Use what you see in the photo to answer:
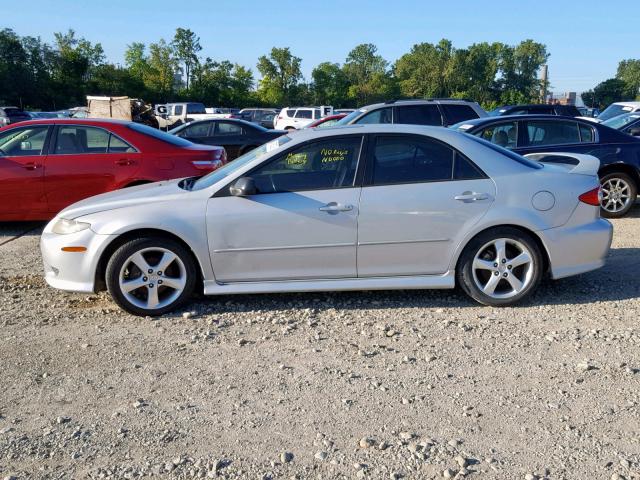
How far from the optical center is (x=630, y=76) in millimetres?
118000

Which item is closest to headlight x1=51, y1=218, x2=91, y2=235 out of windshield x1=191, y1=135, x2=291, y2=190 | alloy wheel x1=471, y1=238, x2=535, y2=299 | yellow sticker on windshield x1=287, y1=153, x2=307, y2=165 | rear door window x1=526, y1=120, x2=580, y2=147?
windshield x1=191, y1=135, x2=291, y2=190

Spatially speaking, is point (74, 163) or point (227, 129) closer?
point (74, 163)

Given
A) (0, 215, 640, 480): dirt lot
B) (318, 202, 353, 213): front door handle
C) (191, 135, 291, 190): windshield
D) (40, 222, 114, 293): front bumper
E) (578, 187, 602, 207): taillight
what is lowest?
(0, 215, 640, 480): dirt lot

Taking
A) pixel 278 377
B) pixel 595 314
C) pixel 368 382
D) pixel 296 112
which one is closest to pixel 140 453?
pixel 278 377

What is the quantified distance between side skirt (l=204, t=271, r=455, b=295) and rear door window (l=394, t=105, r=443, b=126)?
7642 mm

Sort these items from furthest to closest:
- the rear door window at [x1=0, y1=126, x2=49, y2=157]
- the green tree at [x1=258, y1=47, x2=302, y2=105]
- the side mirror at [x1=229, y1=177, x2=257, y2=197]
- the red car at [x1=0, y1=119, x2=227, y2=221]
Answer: the green tree at [x1=258, y1=47, x2=302, y2=105]
the rear door window at [x1=0, y1=126, x2=49, y2=157]
the red car at [x1=0, y1=119, x2=227, y2=221]
the side mirror at [x1=229, y1=177, x2=257, y2=197]

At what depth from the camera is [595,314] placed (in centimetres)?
486

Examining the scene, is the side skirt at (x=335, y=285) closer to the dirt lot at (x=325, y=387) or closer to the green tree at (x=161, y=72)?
the dirt lot at (x=325, y=387)

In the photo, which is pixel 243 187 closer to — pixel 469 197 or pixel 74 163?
pixel 469 197

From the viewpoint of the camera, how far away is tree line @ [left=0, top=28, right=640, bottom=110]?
62.9 metres

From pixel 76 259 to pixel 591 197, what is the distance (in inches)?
166

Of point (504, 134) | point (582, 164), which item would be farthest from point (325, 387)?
point (504, 134)

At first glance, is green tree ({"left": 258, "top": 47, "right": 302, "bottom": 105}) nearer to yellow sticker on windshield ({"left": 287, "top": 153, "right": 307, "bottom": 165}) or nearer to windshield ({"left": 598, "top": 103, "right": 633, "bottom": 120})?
windshield ({"left": 598, "top": 103, "right": 633, "bottom": 120})

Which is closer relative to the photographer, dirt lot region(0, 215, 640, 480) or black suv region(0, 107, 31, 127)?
dirt lot region(0, 215, 640, 480)
